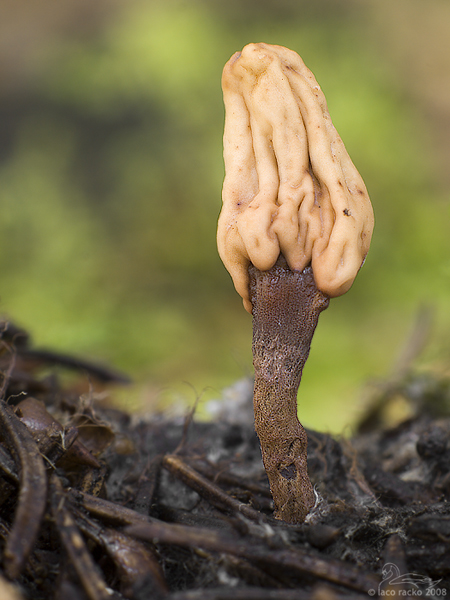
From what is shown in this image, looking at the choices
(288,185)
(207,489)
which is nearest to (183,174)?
(288,185)

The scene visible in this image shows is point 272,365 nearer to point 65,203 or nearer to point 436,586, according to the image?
point 436,586

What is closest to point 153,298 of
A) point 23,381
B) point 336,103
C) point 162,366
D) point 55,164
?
point 162,366

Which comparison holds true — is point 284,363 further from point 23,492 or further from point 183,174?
point 183,174

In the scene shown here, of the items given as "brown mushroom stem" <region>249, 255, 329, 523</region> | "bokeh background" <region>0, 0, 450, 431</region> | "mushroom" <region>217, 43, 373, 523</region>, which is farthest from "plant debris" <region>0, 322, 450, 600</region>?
"bokeh background" <region>0, 0, 450, 431</region>

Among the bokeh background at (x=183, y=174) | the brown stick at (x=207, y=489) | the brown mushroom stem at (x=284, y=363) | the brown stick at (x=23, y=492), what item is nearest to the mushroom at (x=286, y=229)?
the brown mushroom stem at (x=284, y=363)

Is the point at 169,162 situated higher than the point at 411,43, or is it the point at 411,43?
the point at 411,43

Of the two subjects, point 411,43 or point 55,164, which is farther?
point 411,43
